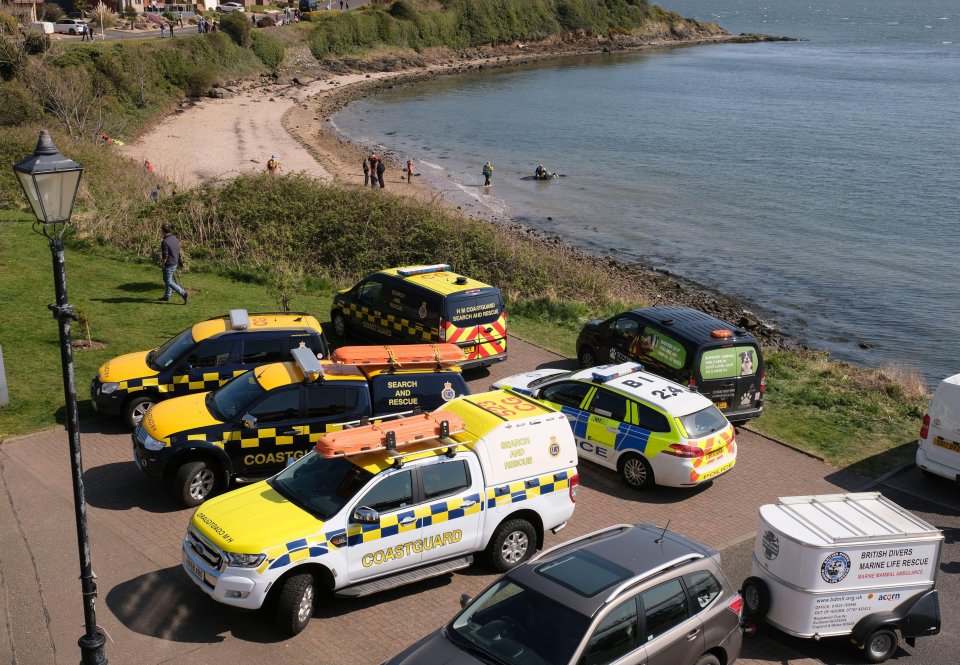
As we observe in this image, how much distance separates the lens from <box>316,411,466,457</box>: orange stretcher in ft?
33.4

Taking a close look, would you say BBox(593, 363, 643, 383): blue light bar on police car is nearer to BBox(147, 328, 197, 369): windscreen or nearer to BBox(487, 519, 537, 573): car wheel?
BBox(487, 519, 537, 573): car wheel

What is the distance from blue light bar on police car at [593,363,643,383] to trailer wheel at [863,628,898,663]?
5832mm

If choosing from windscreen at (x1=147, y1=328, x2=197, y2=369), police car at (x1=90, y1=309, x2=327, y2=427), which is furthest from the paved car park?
windscreen at (x1=147, y1=328, x2=197, y2=369)

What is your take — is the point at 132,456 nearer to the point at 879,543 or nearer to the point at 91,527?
the point at 91,527

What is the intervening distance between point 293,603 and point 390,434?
205cm

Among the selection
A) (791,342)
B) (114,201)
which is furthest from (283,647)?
(791,342)

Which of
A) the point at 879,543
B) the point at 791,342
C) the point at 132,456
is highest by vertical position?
the point at 879,543

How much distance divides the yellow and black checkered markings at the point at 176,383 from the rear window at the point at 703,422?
6907 mm

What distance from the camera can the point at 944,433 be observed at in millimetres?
14008

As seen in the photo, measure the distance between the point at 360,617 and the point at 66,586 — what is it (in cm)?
327

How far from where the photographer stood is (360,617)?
10.1m

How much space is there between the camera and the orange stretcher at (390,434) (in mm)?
10180

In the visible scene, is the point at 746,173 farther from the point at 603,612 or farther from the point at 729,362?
the point at 603,612

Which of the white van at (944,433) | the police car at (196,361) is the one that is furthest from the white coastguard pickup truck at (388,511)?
the white van at (944,433)
